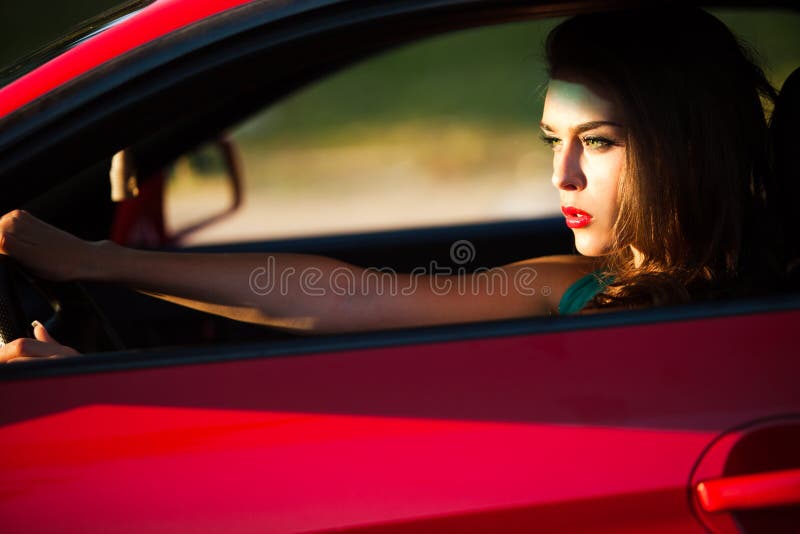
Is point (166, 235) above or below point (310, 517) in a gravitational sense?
above

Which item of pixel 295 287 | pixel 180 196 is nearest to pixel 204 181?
pixel 180 196

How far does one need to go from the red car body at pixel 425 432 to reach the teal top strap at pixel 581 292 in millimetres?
378

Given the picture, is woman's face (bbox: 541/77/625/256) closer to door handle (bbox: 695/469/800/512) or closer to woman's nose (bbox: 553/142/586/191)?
woman's nose (bbox: 553/142/586/191)

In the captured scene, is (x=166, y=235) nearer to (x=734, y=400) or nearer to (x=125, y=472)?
(x=125, y=472)

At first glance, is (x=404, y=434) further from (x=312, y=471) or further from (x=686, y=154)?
(x=686, y=154)

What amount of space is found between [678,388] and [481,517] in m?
0.32

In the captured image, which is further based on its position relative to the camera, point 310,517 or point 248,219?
point 248,219

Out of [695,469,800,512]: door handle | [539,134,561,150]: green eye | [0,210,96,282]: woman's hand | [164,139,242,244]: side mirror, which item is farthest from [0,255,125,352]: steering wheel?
[164,139,242,244]: side mirror

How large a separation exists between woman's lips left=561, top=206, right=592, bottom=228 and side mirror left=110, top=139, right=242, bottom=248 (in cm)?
151

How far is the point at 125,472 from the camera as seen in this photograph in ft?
4.41

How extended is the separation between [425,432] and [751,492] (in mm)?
433

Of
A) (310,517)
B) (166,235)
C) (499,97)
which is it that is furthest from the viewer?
(499,97)

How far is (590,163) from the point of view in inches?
69.7

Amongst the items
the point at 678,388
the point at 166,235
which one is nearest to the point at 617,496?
the point at 678,388
